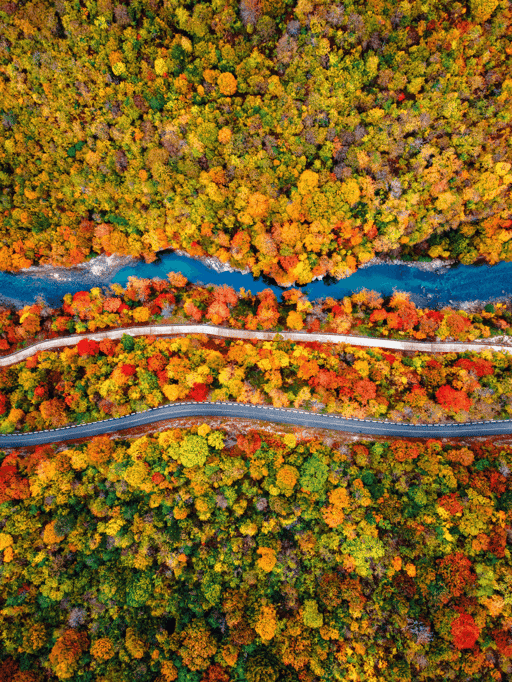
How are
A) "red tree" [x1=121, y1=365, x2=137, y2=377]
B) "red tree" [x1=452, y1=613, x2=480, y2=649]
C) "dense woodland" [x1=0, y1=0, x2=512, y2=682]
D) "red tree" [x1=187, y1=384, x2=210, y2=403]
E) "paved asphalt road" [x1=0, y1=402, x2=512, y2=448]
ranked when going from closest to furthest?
"red tree" [x1=452, y1=613, x2=480, y2=649], "dense woodland" [x1=0, y1=0, x2=512, y2=682], "red tree" [x1=187, y1=384, x2=210, y2=403], "paved asphalt road" [x1=0, y1=402, x2=512, y2=448], "red tree" [x1=121, y1=365, x2=137, y2=377]

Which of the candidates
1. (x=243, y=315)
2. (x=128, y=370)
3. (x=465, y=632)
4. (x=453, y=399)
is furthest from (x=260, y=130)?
(x=465, y=632)

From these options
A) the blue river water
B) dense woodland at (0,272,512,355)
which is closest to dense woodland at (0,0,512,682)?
dense woodland at (0,272,512,355)

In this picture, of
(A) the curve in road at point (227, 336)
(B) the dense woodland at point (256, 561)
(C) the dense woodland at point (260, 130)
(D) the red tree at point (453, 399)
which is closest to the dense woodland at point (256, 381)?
(D) the red tree at point (453, 399)

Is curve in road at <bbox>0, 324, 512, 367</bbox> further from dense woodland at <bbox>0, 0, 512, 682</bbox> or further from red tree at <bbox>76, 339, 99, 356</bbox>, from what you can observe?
red tree at <bbox>76, 339, 99, 356</bbox>

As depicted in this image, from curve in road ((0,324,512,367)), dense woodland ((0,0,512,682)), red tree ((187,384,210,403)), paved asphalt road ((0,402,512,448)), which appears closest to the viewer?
dense woodland ((0,0,512,682))

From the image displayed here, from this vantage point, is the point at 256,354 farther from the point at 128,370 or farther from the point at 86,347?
the point at 86,347
